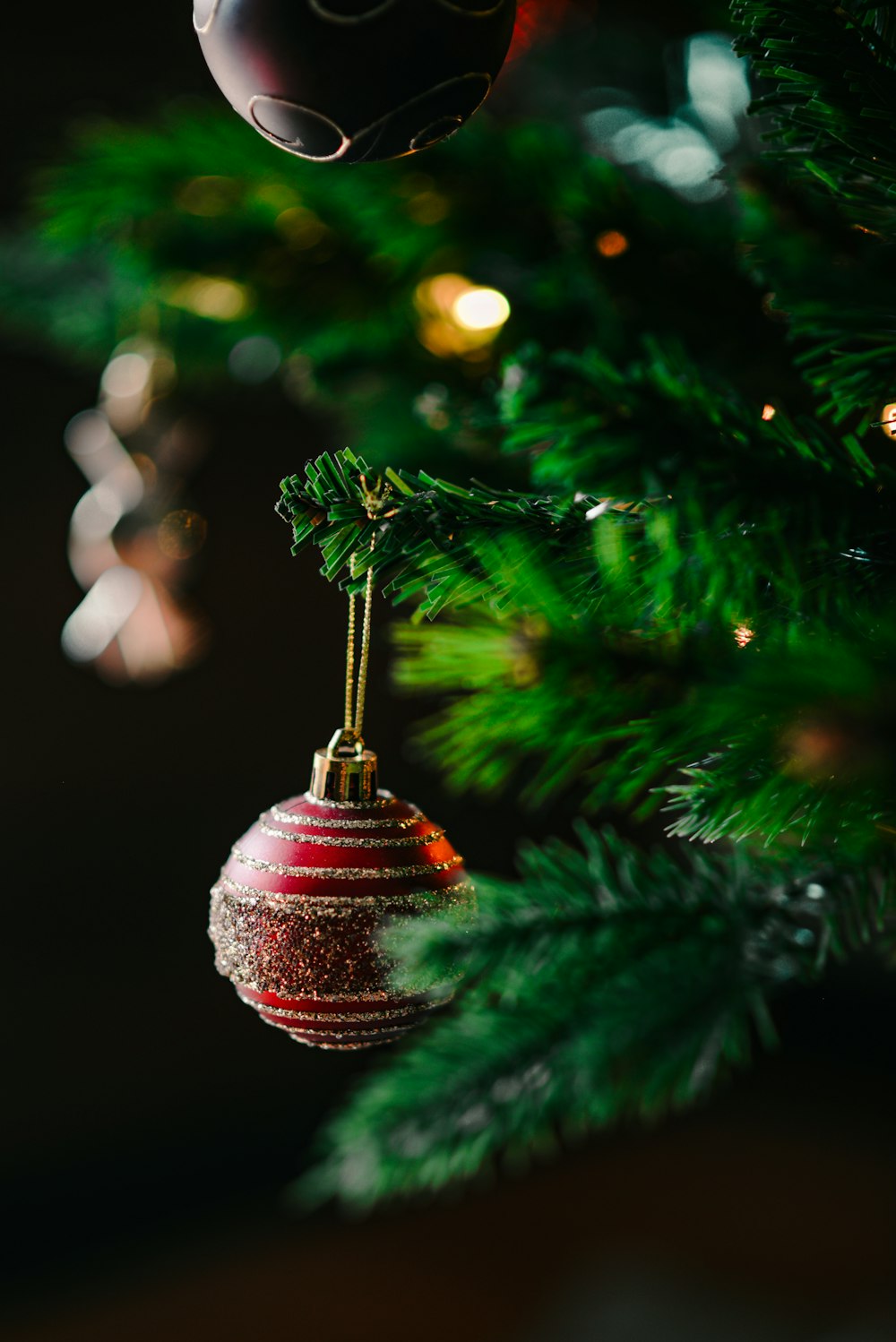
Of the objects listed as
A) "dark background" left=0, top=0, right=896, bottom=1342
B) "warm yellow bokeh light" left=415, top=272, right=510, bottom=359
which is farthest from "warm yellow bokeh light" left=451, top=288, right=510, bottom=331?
"dark background" left=0, top=0, right=896, bottom=1342

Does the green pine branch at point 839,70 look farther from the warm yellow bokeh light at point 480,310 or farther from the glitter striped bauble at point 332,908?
the warm yellow bokeh light at point 480,310

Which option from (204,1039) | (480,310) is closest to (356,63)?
(480,310)

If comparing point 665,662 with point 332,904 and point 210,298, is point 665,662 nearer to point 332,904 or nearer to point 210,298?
point 332,904

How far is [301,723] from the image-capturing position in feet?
4.86

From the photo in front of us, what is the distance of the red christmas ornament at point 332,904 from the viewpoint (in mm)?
382

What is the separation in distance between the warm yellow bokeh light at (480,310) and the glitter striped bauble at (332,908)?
0.39 meters

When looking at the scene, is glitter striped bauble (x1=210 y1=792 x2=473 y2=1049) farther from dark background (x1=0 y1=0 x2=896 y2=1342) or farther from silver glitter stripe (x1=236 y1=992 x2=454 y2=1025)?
dark background (x1=0 y1=0 x2=896 y2=1342)

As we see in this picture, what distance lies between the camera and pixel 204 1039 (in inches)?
57.9

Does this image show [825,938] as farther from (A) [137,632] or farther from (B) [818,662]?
(A) [137,632]

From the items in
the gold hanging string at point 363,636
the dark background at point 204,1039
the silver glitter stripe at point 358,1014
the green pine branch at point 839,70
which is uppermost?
the green pine branch at point 839,70

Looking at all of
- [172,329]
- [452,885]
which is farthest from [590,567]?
[172,329]

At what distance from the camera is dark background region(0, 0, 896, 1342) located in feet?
4.19

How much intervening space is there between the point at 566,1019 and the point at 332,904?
16 centimetres

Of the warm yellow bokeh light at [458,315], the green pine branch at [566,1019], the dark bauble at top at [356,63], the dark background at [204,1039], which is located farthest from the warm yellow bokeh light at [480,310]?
the dark background at [204,1039]
